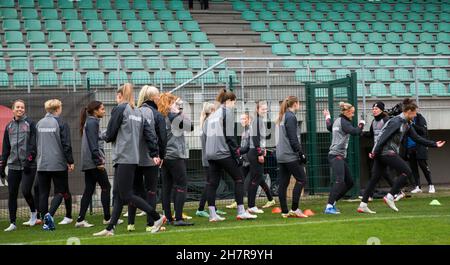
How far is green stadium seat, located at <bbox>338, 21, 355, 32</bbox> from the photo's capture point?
83.6ft

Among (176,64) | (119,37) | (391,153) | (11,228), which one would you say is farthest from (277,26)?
(11,228)

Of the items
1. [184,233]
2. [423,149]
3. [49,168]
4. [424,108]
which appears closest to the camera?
[184,233]

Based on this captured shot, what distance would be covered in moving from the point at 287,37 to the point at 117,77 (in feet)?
25.8

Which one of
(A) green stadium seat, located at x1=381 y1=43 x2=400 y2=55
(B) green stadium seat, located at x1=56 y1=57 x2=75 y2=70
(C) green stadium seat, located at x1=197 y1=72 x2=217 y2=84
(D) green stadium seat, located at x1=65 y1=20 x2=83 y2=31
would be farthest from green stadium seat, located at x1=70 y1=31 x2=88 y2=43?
(A) green stadium seat, located at x1=381 y1=43 x2=400 y2=55

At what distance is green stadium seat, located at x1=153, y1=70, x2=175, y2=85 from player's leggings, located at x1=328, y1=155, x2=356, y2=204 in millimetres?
4421

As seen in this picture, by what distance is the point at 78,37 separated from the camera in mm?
21250

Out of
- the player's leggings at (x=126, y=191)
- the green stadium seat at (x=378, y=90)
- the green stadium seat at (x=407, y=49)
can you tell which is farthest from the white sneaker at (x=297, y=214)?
the green stadium seat at (x=407, y=49)

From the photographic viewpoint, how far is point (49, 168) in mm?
12023

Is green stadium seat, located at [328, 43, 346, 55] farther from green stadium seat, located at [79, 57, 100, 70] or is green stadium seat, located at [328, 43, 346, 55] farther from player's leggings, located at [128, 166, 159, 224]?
player's leggings, located at [128, 166, 159, 224]

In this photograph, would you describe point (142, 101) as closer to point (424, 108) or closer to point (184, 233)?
point (184, 233)

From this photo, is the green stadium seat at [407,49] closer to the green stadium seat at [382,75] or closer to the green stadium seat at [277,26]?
the green stadium seat at [382,75]

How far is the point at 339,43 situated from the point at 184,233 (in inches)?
602

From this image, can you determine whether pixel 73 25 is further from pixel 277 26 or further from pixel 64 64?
pixel 277 26
